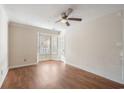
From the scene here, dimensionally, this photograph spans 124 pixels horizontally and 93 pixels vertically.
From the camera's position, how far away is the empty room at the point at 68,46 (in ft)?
8.50

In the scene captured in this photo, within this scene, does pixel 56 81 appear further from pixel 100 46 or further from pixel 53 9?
pixel 53 9

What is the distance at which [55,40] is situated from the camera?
272 inches

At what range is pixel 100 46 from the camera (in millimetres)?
3350

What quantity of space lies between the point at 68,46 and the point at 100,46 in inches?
91.1

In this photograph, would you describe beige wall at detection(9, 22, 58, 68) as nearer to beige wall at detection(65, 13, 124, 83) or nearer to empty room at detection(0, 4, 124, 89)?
empty room at detection(0, 4, 124, 89)

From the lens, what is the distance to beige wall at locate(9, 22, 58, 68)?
13.9 feet

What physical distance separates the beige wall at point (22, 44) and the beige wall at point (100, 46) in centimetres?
235

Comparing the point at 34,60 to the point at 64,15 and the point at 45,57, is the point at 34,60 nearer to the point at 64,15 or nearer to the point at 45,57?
the point at 45,57

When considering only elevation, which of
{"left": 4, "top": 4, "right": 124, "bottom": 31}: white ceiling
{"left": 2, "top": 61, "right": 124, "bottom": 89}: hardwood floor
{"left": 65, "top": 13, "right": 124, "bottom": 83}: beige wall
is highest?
{"left": 4, "top": 4, "right": 124, "bottom": 31}: white ceiling

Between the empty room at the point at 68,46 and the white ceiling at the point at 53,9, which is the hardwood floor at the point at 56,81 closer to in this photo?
the empty room at the point at 68,46

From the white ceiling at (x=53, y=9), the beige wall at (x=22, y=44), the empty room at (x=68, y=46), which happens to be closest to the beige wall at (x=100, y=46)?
the empty room at (x=68, y=46)

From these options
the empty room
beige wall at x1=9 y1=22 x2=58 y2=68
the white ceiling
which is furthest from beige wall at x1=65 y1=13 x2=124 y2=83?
beige wall at x1=9 y1=22 x2=58 y2=68

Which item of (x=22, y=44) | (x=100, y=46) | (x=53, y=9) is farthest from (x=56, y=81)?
(x=22, y=44)

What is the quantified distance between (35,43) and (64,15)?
2835 mm
